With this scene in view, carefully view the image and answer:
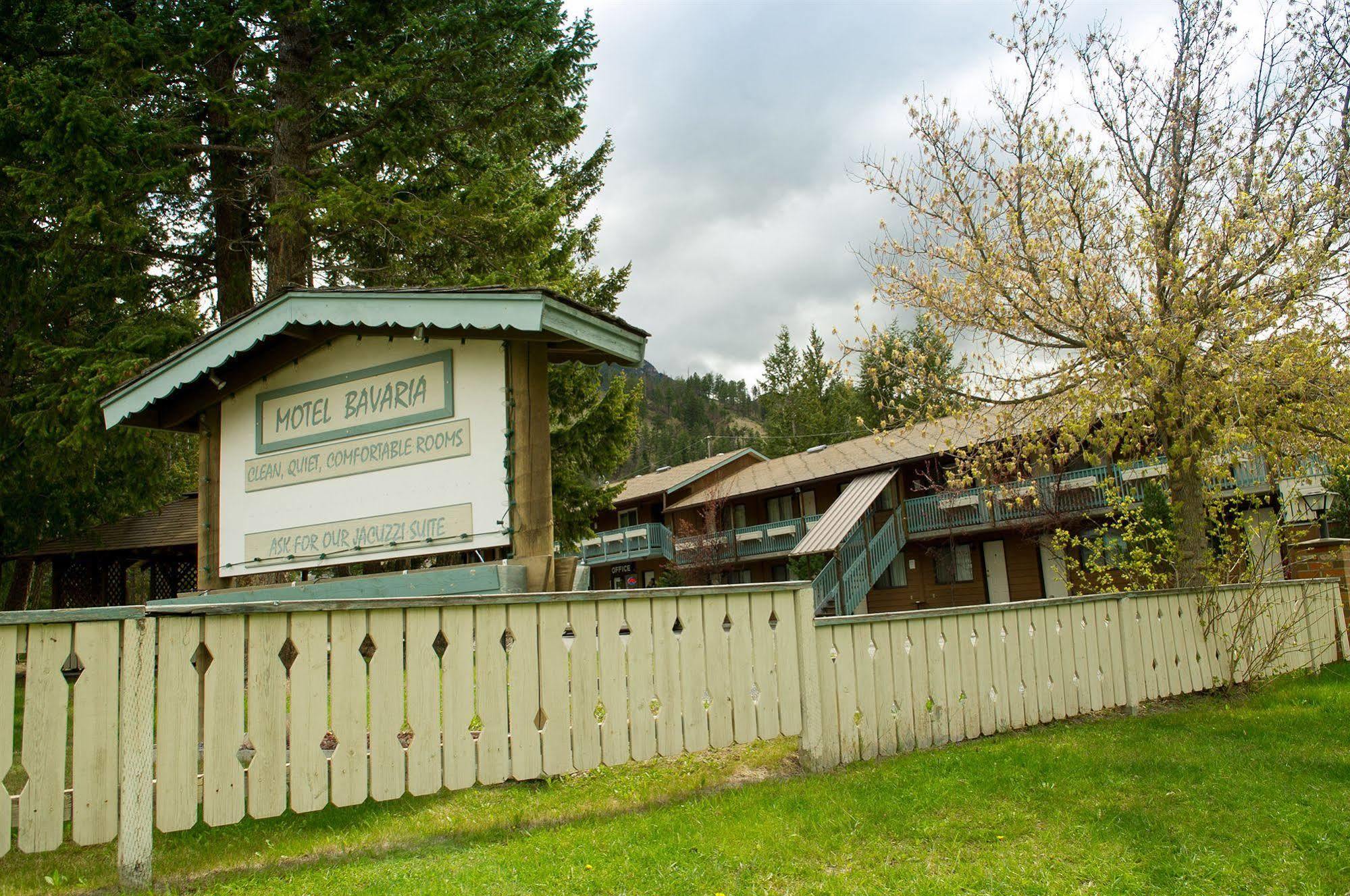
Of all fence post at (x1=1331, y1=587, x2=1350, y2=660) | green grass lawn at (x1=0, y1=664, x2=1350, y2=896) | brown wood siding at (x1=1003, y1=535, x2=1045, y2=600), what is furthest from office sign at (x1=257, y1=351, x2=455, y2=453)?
brown wood siding at (x1=1003, y1=535, x2=1045, y2=600)

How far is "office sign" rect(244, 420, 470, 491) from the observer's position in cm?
655

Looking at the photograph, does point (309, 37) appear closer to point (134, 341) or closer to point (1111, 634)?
point (134, 341)

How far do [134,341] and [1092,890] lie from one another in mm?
13327

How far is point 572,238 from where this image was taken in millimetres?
16469

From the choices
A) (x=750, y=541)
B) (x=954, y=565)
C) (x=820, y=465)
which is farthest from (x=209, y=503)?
(x=820, y=465)

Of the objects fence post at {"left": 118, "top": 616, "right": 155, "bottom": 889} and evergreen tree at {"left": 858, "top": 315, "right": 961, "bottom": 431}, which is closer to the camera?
fence post at {"left": 118, "top": 616, "right": 155, "bottom": 889}

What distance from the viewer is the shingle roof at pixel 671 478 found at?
3884 cm

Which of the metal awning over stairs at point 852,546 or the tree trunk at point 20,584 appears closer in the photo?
the tree trunk at point 20,584

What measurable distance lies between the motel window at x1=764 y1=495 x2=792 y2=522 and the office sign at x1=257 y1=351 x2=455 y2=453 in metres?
28.9

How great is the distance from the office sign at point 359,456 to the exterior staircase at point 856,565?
20.9m

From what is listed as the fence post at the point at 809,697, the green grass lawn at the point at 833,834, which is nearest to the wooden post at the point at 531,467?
the green grass lawn at the point at 833,834

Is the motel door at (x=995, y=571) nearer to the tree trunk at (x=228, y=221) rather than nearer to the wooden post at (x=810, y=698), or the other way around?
the tree trunk at (x=228, y=221)

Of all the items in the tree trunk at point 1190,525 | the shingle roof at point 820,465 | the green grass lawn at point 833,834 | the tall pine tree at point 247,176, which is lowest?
the green grass lawn at point 833,834

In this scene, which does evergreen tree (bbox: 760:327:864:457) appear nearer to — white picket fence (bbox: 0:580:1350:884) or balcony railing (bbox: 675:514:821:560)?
balcony railing (bbox: 675:514:821:560)
